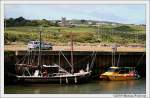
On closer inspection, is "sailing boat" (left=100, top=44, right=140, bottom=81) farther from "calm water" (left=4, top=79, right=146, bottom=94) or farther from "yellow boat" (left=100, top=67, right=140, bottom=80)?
"calm water" (left=4, top=79, right=146, bottom=94)

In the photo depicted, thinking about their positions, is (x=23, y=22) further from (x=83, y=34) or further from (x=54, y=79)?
(x=83, y=34)

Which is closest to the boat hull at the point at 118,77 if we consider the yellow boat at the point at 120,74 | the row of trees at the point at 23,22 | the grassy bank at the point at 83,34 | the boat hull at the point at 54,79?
the yellow boat at the point at 120,74

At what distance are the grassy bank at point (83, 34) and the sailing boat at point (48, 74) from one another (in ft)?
2.50

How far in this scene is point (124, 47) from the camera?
17.3 m

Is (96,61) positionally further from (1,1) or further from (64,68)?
(1,1)

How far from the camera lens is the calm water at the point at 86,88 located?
46.9 feet

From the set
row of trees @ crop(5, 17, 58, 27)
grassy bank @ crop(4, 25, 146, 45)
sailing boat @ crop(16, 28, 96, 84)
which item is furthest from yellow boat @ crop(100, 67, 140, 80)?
row of trees @ crop(5, 17, 58, 27)

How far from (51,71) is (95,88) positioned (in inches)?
85.1

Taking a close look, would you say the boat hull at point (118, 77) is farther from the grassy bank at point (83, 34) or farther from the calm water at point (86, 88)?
the grassy bank at point (83, 34)

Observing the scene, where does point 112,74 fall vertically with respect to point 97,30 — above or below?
below

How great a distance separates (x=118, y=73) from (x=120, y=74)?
84mm

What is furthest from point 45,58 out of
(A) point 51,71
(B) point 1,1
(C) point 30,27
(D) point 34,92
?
(B) point 1,1

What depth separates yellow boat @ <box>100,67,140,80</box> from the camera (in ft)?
55.8

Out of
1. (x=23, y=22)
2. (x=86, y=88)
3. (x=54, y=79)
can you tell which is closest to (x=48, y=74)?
(x=54, y=79)
